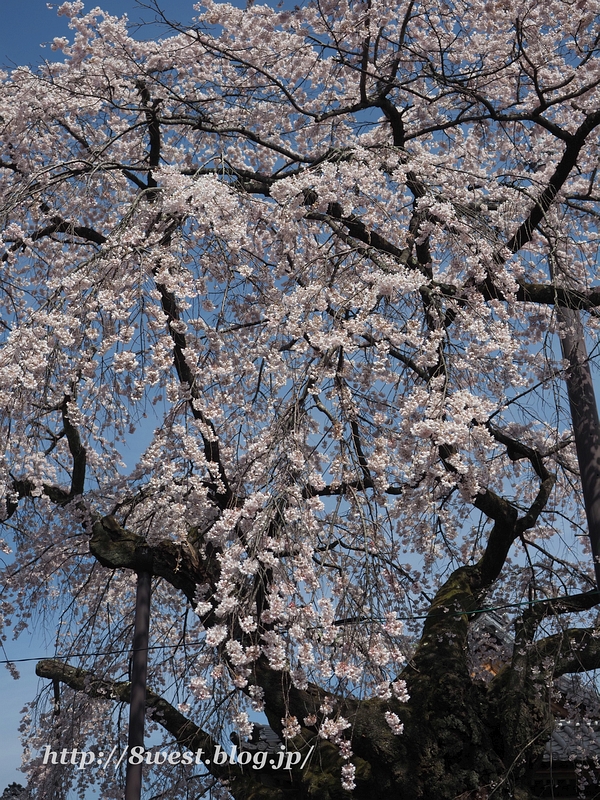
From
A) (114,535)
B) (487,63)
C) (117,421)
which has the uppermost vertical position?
(487,63)

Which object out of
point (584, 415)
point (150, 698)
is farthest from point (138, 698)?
point (584, 415)

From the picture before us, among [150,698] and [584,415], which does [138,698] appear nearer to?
[150,698]

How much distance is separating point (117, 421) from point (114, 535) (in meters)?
1.67

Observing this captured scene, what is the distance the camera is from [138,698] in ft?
15.1

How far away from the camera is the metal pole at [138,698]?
446cm

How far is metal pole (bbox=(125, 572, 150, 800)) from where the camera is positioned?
446 centimetres

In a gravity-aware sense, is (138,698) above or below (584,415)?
below

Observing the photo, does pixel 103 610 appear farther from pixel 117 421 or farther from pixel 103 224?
pixel 103 224

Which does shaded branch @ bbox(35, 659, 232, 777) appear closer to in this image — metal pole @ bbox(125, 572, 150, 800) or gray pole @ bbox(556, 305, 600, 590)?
metal pole @ bbox(125, 572, 150, 800)

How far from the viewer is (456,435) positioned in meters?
4.15

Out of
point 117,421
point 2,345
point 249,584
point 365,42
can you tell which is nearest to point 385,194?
point 365,42

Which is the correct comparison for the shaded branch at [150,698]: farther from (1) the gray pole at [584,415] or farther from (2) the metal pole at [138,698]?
(1) the gray pole at [584,415]

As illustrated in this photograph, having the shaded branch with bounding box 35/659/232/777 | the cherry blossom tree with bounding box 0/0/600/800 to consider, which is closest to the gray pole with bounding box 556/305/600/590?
the cherry blossom tree with bounding box 0/0/600/800

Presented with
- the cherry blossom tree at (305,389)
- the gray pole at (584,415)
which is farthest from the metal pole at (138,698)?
the gray pole at (584,415)
